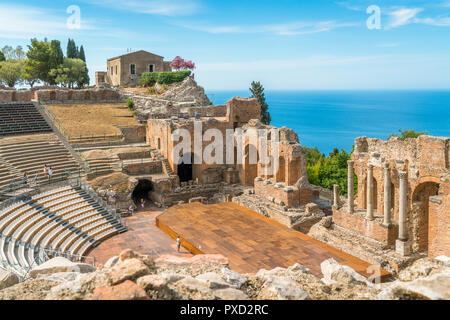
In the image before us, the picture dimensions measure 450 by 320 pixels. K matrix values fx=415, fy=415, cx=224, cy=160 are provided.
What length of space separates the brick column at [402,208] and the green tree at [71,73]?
4365 centimetres

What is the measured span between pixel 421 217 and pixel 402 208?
1.17 metres

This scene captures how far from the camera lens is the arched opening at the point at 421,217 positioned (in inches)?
696

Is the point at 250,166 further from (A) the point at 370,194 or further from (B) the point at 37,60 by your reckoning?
(B) the point at 37,60

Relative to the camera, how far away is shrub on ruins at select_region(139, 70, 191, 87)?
5091 centimetres

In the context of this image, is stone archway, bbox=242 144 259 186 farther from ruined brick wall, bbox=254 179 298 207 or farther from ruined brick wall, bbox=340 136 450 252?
ruined brick wall, bbox=340 136 450 252

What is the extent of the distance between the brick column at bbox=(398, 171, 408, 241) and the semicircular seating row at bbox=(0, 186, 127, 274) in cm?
1390

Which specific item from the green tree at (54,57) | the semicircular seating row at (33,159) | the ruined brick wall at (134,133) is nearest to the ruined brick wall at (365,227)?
the semicircular seating row at (33,159)

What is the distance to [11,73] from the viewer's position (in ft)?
169

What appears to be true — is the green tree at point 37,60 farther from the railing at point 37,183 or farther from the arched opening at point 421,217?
the arched opening at point 421,217

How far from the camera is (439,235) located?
1630 centimetres

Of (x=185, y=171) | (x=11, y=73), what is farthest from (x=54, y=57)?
(x=185, y=171)

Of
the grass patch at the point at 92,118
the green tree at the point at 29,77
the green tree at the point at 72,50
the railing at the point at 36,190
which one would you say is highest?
the green tree at the point at 72,50
